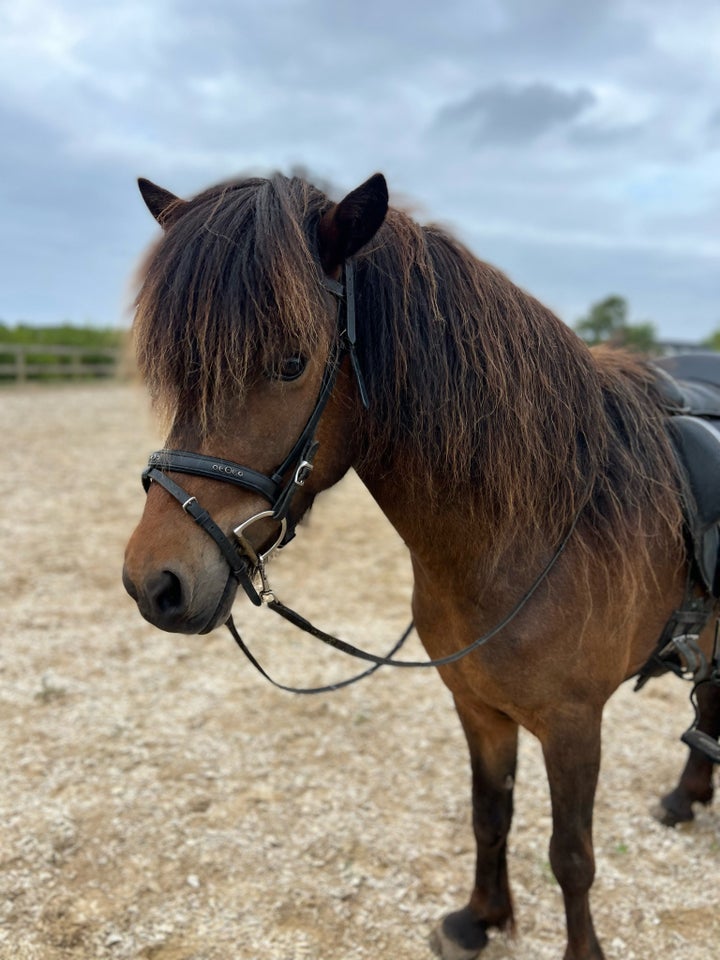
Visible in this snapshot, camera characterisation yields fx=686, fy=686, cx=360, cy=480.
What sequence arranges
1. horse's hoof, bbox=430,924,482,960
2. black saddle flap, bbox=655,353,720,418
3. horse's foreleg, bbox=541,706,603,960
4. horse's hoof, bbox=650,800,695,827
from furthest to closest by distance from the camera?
horse's hoof, bbox=650,800,695,827 → horse's hoof, bbox=430,924,482,960 → black saddle flap, bbox=655,353,720,418 → horse's foreleg, bbox=541,706,603,960

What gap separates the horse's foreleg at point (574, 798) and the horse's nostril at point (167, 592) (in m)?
1.24

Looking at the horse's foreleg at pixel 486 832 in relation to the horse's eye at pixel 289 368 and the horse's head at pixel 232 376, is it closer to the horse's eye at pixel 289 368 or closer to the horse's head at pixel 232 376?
the horse's head at pixel 232 376

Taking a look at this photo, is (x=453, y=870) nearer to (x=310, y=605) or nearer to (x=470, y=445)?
(x=470, y=445)

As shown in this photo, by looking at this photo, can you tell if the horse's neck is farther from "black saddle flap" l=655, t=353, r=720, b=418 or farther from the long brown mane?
"black saddle flap" l=655, t=353, r=720, b=418

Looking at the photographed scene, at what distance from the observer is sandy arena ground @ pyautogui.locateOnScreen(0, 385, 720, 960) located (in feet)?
9.05

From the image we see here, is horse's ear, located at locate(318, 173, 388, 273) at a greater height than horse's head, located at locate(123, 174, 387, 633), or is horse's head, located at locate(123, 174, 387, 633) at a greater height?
horse's ear, located at locate(318, 173, 388, 273)

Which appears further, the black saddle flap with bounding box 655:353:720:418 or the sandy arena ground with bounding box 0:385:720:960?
the sandy arena ground with bounding box 0:385:720:960

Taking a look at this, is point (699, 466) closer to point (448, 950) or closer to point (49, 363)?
point (448, 950)

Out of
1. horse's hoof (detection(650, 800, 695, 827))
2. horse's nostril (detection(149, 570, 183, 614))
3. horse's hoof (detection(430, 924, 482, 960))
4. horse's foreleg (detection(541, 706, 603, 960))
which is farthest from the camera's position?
horse's hoof (detection(650, 800, 695, 827))

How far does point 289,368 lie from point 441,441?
48 cm

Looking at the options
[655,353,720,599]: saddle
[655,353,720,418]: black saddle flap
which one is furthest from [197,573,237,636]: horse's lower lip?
[655,353,720,418]: black saddle flap

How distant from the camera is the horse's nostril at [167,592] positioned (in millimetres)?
1553

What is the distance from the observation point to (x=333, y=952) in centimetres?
266

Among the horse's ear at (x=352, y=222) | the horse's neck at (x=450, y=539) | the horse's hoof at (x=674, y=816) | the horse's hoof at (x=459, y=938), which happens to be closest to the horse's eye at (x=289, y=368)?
the horse's ear at (x=352, y=222)
